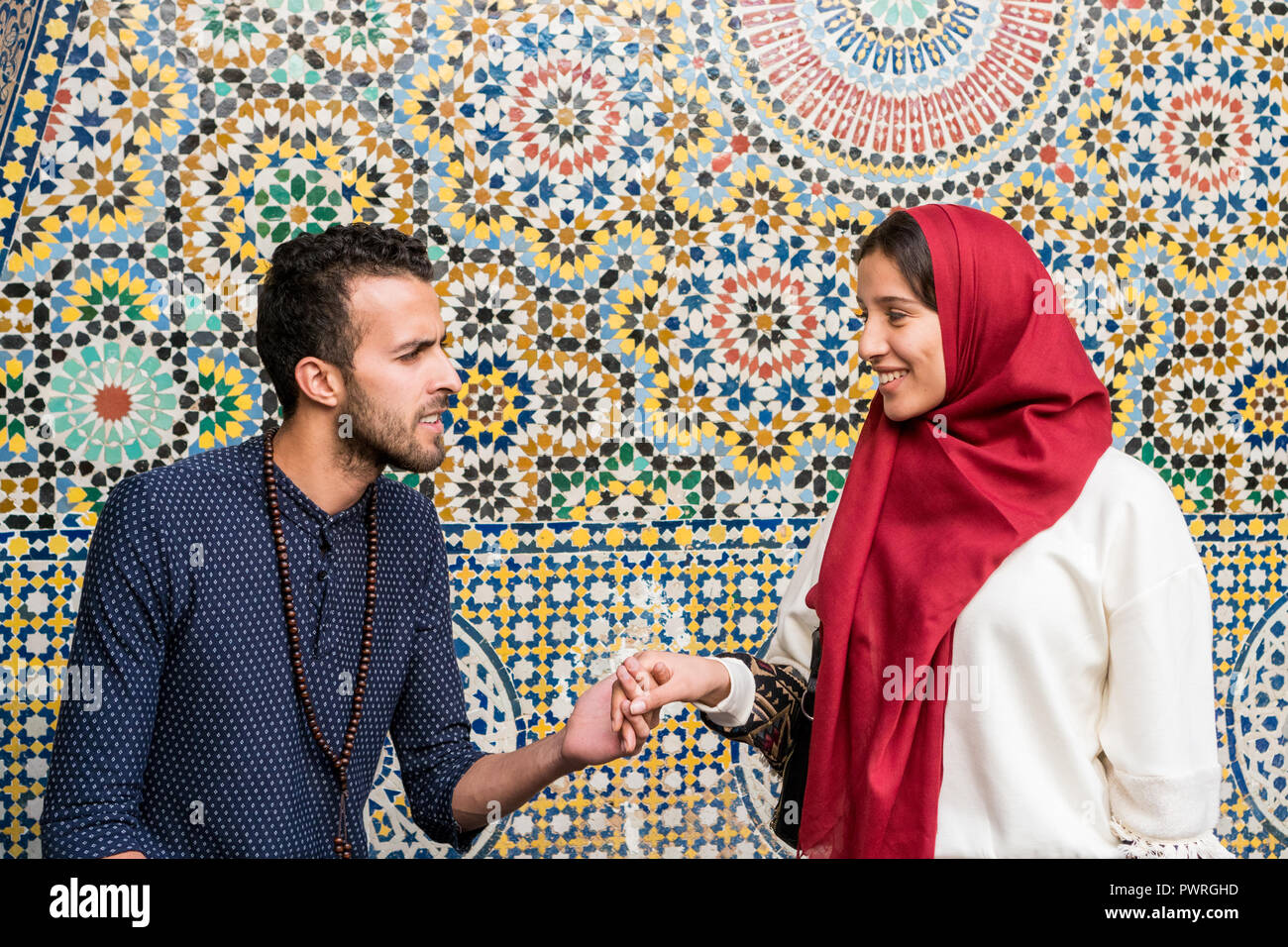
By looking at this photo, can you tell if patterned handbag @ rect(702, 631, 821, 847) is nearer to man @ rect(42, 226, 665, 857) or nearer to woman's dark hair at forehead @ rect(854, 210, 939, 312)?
man @ rect(42, 226, 665, 857)

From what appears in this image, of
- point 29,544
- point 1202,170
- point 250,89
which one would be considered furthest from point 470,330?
point 1202,170

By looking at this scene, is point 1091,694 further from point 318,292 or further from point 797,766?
point 318,292

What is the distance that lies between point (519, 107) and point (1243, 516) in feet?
5.43

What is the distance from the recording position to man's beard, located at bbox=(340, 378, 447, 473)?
57.4 inches

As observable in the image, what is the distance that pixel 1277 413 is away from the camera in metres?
2.36

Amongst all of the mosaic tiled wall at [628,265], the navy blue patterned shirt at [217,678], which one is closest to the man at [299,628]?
the navy blue patterned shirt at [217,678]

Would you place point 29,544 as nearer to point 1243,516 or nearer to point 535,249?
point 535,249

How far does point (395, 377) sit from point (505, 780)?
523 millimetres

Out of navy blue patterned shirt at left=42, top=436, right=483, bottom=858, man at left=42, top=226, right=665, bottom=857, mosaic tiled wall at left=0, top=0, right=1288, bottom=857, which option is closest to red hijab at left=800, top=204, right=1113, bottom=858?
man at left=42, top=226, right=665, bottom=857

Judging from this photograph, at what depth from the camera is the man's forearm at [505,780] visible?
140 centimetres

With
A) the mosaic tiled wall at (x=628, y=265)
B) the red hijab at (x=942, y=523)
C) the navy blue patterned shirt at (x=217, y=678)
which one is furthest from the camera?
the mosaic tiled wall at (x=628, y=265)

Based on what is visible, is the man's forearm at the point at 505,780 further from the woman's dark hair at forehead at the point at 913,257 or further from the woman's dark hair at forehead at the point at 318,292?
the woman's dark hair at forehead at the point at 913,257

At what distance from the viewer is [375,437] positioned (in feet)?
4.78

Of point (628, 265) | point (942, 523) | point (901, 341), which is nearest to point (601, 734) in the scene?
point (942, 523)
